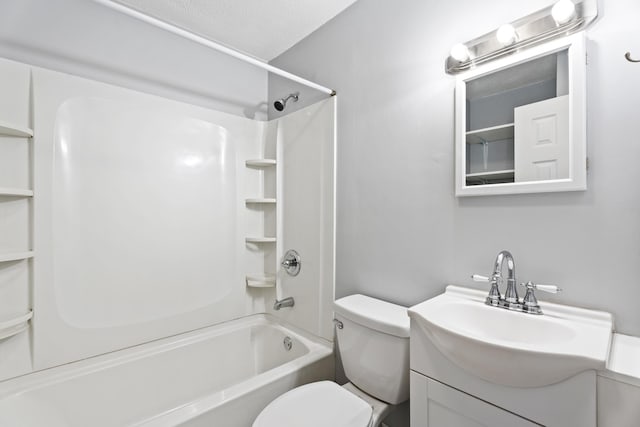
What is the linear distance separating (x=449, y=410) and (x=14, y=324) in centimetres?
184

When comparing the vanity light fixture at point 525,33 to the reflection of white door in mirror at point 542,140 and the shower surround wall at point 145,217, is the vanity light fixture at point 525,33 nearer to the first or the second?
the reflection of white door in mirror at point 542,140

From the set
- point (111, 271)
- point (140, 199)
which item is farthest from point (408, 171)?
point (111, 271)

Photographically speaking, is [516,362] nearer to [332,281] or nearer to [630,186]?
[630,186]

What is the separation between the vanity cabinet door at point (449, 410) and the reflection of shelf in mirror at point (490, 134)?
93cm

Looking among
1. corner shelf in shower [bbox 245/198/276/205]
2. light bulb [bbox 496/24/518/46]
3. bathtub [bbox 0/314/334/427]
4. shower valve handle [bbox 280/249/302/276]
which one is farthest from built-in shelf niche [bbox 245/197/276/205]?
light bulb [bbox 496/24/518/46]

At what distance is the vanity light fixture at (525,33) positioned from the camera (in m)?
0.97

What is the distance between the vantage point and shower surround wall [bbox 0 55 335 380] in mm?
1477

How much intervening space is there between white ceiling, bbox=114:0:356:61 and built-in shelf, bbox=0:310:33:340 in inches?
68.1

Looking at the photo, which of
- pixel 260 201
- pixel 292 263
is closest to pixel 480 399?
pixel 292 263

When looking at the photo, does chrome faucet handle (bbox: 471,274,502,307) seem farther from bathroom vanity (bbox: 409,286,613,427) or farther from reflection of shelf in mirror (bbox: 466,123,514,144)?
reflection of shelf in mirror (bbox: 466,123,514,144)

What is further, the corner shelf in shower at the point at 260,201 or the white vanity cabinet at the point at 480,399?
the corner shelf in shower at the point at 260,201

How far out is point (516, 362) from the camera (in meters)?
0.79

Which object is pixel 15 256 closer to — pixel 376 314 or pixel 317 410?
pixel 317 410

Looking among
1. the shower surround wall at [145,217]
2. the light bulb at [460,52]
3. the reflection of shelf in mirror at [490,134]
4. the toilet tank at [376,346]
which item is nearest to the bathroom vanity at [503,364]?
the toilet tank at [376,346]
